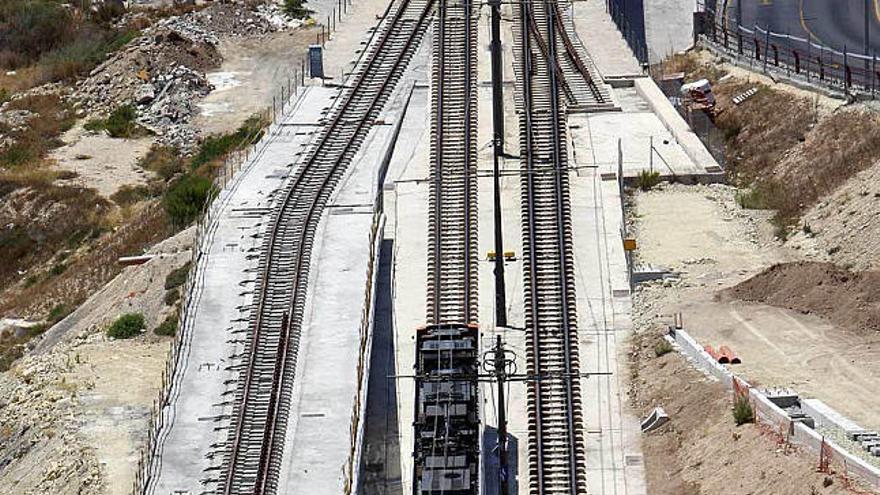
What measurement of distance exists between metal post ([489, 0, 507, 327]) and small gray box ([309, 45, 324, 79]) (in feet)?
34.4

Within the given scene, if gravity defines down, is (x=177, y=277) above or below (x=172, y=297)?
above

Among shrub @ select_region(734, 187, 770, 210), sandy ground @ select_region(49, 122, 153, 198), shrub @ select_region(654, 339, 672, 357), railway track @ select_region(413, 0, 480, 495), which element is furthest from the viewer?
sandy ground @ select_region(49, 122, 153, 198)

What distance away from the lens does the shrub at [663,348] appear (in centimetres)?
4428

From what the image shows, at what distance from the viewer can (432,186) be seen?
180 feet

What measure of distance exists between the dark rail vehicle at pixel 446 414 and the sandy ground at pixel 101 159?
29.8 meters

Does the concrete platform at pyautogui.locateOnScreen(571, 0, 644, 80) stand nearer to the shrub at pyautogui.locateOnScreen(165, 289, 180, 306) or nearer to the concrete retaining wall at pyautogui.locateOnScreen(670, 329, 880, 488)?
the shrub at pyautogui.locateOnScreen(165, 289, 180, 306)

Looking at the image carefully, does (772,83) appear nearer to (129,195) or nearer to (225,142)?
(225,142)

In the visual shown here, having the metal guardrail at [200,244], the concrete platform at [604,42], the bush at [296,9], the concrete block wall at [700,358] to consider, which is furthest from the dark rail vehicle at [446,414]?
the bush at [296,9]

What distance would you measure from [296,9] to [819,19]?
23.7m

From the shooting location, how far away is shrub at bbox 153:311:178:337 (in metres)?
50.9

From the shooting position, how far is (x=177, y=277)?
175 ft

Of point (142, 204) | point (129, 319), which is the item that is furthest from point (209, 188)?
point (129, 319)

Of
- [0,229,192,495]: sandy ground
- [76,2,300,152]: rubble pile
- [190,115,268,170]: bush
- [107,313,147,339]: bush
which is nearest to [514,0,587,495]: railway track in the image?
[0,229,192,495]: sandy ground

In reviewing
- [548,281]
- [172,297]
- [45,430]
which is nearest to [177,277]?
[172,297]
